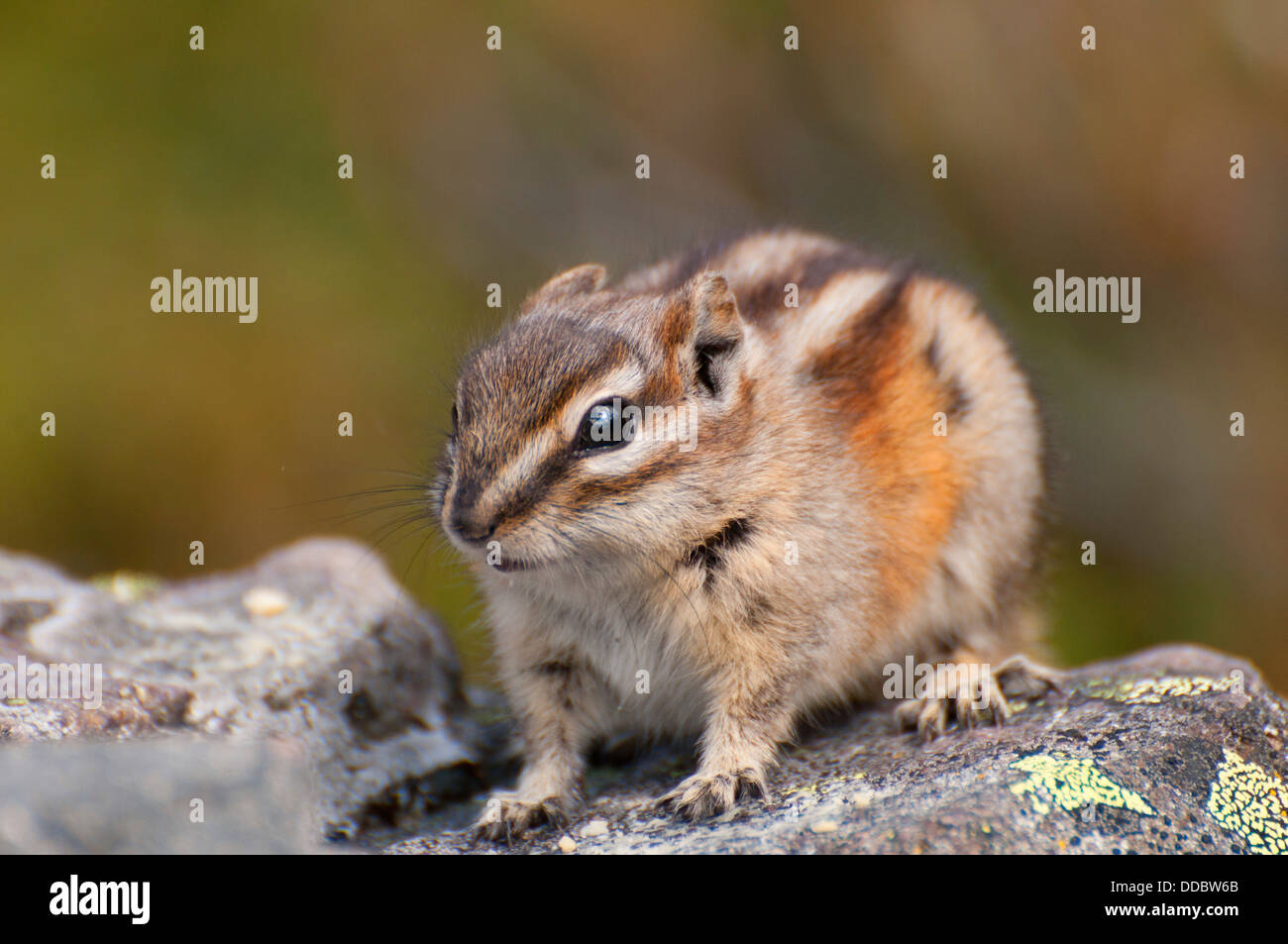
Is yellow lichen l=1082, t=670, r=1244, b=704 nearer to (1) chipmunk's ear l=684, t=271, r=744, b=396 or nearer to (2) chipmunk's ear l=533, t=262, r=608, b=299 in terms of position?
(1) chipmunk's ear l=684, t=271, r=744, b=396

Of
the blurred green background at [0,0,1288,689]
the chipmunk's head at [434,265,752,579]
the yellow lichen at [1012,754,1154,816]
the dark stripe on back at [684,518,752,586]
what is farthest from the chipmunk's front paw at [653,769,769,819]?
the blurred green background at [0,0,1288,689]

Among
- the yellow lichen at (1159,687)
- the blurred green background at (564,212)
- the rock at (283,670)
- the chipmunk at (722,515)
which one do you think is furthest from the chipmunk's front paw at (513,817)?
the blurred green background at (564,212)

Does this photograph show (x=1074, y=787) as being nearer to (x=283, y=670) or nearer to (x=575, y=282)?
(x=575, y=282)

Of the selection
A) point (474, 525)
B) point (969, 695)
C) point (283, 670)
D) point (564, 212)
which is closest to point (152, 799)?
point (474, 525)

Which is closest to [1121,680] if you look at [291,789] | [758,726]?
[758,726]

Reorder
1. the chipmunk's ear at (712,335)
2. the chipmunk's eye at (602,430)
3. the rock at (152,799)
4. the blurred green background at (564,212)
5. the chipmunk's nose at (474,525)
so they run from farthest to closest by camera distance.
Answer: the blurred green background at (564,212) → the chipmunk's ear at (712,335) → the chipmunk's eye at (602,430) → the chipmunk's nose at (474,525) → the rock at (152,799)

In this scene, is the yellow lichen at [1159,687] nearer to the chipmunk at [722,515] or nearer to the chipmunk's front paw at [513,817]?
the chipmunk at [722,515]
